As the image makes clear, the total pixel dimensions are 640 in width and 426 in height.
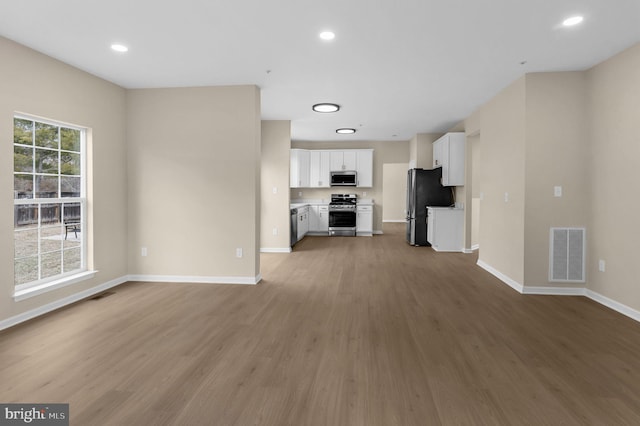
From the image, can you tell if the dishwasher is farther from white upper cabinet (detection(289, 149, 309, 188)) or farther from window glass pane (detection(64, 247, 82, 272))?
window glass pane (detection(64, 247, 82, 272))

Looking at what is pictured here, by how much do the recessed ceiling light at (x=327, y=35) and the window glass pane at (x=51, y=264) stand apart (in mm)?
3540

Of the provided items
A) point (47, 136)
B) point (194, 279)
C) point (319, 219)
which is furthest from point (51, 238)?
point (319, 219)

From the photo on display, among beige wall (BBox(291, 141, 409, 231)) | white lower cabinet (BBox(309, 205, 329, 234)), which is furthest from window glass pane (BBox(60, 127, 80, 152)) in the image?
beige wall (BBox(291, 141, 409, 231))

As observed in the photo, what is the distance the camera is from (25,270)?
3.40m

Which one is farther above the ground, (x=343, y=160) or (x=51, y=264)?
(x=343, y=160)

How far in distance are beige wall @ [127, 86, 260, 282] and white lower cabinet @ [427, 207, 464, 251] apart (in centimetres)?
401

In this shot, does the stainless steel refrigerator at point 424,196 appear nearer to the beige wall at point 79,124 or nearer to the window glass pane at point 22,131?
the beige wall at point 79,124

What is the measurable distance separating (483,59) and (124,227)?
4812 mm

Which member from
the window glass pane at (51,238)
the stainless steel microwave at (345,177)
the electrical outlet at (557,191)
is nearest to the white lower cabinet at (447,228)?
the stainless steel microwave at (345,177)

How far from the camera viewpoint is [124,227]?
4664 millimetres

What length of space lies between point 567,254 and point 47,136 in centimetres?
593

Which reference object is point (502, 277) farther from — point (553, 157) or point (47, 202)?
point (47, 202)

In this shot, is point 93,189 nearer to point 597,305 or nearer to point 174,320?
point 174,320

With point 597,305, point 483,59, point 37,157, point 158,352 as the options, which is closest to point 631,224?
point 597,305
